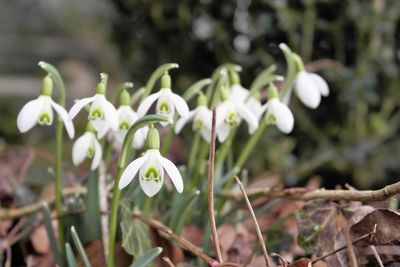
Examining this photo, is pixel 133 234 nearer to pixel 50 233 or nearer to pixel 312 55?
pixel 50 233

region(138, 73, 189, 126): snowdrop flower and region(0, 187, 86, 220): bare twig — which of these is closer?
region(138, 73, 189, 126): snowdrop flower

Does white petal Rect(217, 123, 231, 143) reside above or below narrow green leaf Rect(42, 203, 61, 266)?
above

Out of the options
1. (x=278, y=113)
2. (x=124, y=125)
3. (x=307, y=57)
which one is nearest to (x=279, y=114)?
(x=278, y=113)

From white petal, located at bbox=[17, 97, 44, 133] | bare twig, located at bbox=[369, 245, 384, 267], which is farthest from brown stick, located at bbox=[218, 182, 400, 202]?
white petal, located at bbox=[17, 97, 44, 133]

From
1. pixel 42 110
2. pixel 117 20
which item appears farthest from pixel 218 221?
pixel 117 20

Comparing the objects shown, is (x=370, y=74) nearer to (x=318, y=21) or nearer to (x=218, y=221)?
(x=318, y=21)

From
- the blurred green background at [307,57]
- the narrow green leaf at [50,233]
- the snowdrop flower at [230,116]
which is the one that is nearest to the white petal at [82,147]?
the narrow green leaf at [50,233]

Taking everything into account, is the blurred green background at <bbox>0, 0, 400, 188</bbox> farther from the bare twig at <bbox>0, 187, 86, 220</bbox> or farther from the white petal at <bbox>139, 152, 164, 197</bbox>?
the white petal at <bbox>139, 152, 164, 197</bbox>

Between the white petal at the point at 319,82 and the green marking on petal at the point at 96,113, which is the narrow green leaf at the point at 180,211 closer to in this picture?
the green marking on petal at the point at 96,113

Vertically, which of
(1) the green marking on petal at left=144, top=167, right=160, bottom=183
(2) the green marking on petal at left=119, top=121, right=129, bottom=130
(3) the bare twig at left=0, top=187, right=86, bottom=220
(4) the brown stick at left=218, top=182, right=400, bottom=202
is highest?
(2) the green marking on petal at left=119, top=121, right=129, bottom=130
